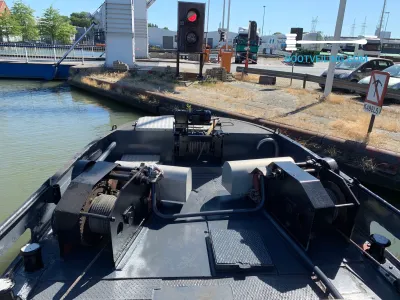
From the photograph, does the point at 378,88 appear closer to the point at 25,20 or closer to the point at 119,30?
the point at 119,30

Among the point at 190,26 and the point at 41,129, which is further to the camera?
the point at 190,26

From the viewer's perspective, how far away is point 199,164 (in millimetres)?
4984

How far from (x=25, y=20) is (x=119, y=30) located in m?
31.1

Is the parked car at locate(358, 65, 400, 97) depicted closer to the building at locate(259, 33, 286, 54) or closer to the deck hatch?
the deck hatch

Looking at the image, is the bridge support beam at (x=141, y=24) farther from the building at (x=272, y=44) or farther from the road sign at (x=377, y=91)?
the building at (x=272, y=44)

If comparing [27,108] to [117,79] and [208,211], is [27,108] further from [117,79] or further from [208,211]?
[208,211]

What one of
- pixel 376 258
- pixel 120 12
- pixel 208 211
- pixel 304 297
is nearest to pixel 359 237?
pixel 376 258

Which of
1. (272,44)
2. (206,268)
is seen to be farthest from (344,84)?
(272,44)

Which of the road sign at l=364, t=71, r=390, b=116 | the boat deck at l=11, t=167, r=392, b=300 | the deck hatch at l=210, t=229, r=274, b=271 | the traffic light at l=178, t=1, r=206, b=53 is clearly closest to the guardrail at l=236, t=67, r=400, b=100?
the traffic light at l=178, t=1, r=206, b=53

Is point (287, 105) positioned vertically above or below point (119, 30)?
below

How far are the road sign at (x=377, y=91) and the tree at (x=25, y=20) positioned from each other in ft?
149

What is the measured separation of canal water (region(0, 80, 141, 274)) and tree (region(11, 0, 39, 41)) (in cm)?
2780

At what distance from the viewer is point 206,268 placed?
2.77 meters

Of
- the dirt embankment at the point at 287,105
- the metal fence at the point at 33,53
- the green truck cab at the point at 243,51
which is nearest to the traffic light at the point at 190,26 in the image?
the dirt embankment at the point at 287,105
